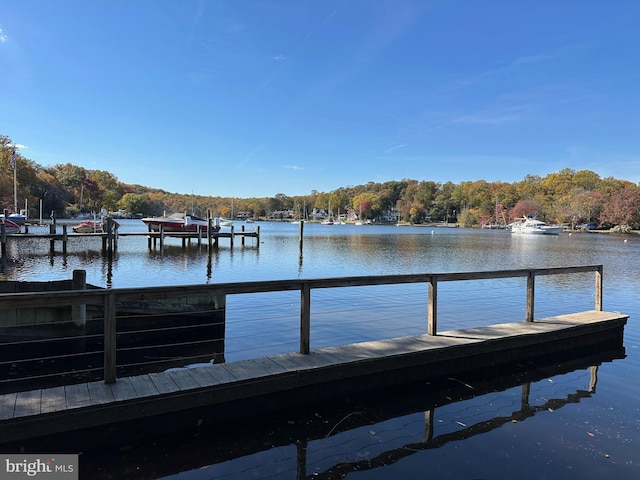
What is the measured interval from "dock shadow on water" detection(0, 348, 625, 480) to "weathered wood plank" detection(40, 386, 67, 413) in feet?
0.79

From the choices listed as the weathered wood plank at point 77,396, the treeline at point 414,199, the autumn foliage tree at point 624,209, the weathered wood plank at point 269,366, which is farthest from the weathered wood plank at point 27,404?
the autumn foliage tree at point 624,209

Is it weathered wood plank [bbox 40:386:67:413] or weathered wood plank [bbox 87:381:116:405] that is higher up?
weathered wood plank [bbox 87:381:116:405]

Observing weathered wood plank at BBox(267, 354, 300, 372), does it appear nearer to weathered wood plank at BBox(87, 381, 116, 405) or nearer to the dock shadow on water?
the dock shadow on water

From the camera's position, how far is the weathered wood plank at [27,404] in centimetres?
359

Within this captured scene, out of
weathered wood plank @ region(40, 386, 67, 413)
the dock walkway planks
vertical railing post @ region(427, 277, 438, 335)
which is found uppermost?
vertical railing post @ region(427, 277, 438, 335)

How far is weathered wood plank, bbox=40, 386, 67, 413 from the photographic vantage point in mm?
3689

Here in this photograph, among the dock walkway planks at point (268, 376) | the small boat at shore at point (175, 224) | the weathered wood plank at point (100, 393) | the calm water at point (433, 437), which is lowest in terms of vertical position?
the calm water at point (433, 437)

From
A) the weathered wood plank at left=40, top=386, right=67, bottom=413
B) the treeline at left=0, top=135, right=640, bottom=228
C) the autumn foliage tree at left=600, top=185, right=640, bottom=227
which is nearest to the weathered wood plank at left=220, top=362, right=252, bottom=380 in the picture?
the weathered wood plank at left=40, top=386, right=67, bottom=413

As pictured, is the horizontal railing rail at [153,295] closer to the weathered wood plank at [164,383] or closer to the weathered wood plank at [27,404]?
the weathered wood plank at [164,383]

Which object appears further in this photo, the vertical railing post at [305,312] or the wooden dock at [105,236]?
the wooden dock at [105,236]

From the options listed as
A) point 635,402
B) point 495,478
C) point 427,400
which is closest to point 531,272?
point 635,402

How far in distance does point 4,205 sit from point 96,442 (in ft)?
285

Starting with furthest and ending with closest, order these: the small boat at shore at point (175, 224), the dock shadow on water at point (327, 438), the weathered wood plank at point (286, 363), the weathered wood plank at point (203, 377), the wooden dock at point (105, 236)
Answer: the small boat at shore at point (175, 224)
the wooden dock at point (105, 236)
the weathered wood plank at point (286, 363)
the weathered wood plank at point (203, 377)
the dock shadow on water at point (327, 438)

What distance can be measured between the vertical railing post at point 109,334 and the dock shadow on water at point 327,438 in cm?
56
